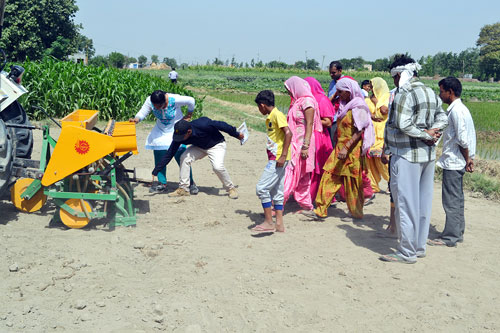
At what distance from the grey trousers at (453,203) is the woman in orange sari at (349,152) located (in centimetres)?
99

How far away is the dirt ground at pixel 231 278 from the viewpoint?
139 inches

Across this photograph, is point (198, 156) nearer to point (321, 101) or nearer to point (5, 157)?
point (321, 101)

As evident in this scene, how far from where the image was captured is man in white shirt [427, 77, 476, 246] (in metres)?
5.00

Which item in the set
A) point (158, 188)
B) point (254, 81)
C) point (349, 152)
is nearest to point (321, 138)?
point (349, 152)

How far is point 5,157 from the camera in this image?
16.7ft

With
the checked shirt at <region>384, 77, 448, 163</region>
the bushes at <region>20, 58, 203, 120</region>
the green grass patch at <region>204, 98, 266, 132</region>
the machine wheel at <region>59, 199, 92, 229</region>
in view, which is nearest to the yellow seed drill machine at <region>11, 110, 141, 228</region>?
the machine wheel at <region>59, 199, 92, 229</region>

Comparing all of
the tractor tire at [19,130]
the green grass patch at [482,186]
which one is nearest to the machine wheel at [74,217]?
the tractor tire at [19,130]

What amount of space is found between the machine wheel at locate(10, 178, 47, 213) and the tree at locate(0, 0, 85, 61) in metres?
28.2

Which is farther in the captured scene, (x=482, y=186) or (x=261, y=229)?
(x=482, y=186)

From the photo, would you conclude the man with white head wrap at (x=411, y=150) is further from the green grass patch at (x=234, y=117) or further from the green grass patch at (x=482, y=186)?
the green grass patch at (x=234, y=117)

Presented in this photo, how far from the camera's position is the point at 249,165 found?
29.9 ft

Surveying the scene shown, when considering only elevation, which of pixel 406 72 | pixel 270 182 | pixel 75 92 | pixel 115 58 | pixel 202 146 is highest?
pixel 115 58

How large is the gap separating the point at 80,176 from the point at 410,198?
3.44m

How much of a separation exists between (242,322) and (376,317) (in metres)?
1.03
